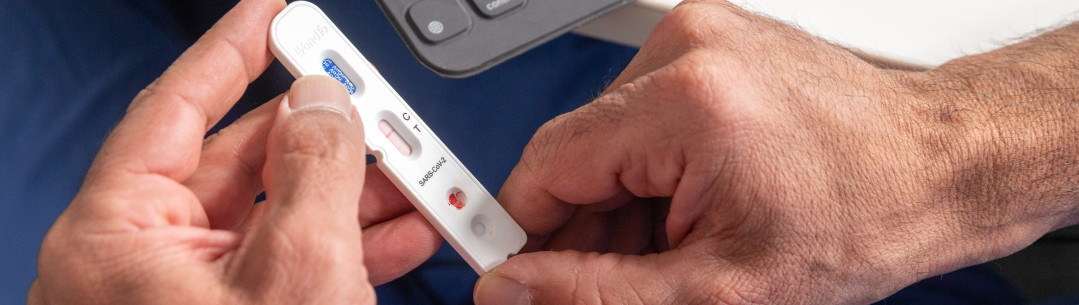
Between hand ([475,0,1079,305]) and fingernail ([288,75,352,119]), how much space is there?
0.15 metres

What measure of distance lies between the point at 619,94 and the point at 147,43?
1.45ft

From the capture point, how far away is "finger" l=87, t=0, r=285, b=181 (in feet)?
1.38

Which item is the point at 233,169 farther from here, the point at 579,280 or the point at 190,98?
the point at 579,280

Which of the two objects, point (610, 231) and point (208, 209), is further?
point (610, 231)

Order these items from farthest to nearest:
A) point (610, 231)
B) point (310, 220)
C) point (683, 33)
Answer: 1. point (610, 231)
2. point (683, 33)
3. point (310, 220)

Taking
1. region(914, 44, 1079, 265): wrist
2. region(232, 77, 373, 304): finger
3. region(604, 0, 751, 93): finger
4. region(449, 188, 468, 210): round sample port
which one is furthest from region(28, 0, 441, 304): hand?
region(914, 44, 1079, 265): wrist

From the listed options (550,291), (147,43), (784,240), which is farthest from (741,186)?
(147,43)

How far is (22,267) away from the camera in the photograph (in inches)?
21.1

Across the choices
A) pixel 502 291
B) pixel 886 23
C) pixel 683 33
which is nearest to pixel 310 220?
pixel 502 291

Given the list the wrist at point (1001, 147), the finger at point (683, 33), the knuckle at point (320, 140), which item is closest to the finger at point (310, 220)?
the knuckle at point (320, 140)

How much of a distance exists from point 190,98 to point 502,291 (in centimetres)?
26

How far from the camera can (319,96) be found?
0.47 metres

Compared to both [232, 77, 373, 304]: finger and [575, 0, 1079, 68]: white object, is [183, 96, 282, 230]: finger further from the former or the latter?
[575, 0, 1079, 68]: white object

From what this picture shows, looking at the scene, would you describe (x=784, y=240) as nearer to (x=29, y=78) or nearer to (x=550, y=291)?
(x=550, y=291)
